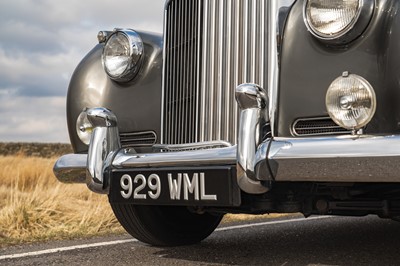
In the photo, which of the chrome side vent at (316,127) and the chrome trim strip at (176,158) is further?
the chrome trim strip at (176,158)

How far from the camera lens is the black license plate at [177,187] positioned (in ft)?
A: 7.96

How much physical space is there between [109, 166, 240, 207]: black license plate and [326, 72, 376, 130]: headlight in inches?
19.7

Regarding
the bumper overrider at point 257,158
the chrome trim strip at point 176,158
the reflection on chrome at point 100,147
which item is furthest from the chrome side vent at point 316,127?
the reflection on chrome at point 100,147

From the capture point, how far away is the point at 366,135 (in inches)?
80.8

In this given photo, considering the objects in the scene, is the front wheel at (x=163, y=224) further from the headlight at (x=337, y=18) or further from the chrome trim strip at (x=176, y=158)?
the headlight at (x=337, y=18)

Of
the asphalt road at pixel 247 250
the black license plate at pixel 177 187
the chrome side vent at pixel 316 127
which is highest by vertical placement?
the chrome side vent at pixel 316 127

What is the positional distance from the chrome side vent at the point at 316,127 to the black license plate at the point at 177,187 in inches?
12.4

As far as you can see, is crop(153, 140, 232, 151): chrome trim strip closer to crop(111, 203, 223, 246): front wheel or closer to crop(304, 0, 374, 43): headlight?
crop(111, 203, 223, 246): front wheel

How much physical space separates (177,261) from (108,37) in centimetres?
130

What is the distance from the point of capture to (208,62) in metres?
2.93

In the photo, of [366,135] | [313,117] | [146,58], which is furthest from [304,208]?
[146,58]

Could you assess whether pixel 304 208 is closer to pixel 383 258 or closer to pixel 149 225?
pixel 383 258

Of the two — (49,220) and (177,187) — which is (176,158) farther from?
(49,220)

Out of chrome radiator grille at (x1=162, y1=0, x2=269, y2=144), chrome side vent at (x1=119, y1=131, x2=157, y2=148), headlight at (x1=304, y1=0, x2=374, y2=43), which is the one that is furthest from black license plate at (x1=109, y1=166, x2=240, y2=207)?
headlight at (x1=304, y1=0, x2=374, y2=43)
